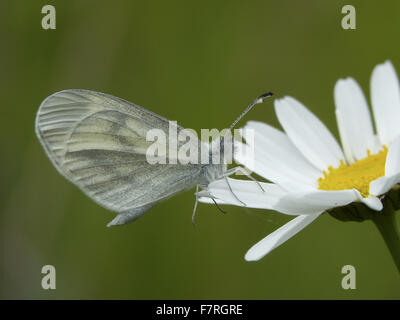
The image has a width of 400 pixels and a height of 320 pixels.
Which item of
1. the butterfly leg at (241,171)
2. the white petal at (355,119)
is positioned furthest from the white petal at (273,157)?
the white petal at (355,119)

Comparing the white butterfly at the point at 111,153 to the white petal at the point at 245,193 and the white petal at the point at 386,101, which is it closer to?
the white petal at the point at 245,193

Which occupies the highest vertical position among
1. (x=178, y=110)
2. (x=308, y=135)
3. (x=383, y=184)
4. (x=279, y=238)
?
(x=178, y=110)

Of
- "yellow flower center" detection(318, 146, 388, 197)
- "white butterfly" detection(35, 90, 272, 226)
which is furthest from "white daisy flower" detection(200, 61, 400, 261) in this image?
"white butterfly" detection(35, 90, 272, 226)

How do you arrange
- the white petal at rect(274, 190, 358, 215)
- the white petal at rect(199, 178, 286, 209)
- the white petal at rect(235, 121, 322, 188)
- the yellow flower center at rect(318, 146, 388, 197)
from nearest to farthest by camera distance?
the white petal at rect(274, 190, 358, 215)
the white petal at rect(199, 178, 286, 209)
the yellow flower center at rect(318, 146, 388, 197)
the white petal at rect(235, 121, 322, 188)

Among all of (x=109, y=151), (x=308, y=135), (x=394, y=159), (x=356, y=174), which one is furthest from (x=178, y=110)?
(x=394, y=159)

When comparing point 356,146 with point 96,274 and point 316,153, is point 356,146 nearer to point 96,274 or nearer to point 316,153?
point 316,153

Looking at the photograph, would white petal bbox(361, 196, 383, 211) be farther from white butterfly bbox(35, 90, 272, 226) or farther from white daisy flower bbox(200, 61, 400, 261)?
white butterfly bbox(35, 90, 272, 226)

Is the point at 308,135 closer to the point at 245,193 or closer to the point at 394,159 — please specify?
the point at 245,193
